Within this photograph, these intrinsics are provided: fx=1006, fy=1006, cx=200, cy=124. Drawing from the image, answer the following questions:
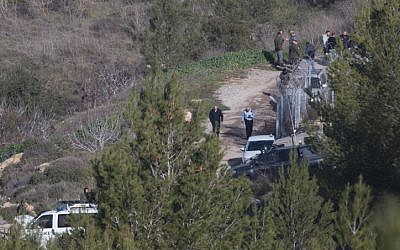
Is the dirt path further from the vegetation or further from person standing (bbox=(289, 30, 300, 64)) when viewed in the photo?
the vegetation

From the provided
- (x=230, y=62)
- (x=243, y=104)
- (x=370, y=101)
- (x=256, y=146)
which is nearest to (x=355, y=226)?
(x=370, y=101)

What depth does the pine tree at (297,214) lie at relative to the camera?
1077 centimetres

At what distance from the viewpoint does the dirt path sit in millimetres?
32312

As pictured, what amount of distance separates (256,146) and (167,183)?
16964 mm

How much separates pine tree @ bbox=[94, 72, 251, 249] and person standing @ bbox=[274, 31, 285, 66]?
28.9 meters

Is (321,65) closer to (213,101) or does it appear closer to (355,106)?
(213,101)

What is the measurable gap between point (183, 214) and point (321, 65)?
24.7 m

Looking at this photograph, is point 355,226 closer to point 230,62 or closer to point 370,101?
point 370,101

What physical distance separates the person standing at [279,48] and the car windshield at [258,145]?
497 inches

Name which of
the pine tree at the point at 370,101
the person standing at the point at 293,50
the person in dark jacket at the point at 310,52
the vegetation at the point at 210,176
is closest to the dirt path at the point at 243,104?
the person standing at the point at 293,50

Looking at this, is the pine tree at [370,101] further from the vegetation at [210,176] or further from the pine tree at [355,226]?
the pine tree at [355,226]

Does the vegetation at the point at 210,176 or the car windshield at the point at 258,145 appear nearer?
the vegetation at the point at 210,176

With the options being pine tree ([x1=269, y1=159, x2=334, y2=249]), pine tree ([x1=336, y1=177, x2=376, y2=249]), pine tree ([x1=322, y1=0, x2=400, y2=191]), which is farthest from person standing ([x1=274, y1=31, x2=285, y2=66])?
pine tree ([x1=336, y1=177, x2=376, y2=249])

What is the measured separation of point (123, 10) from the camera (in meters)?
65.4
